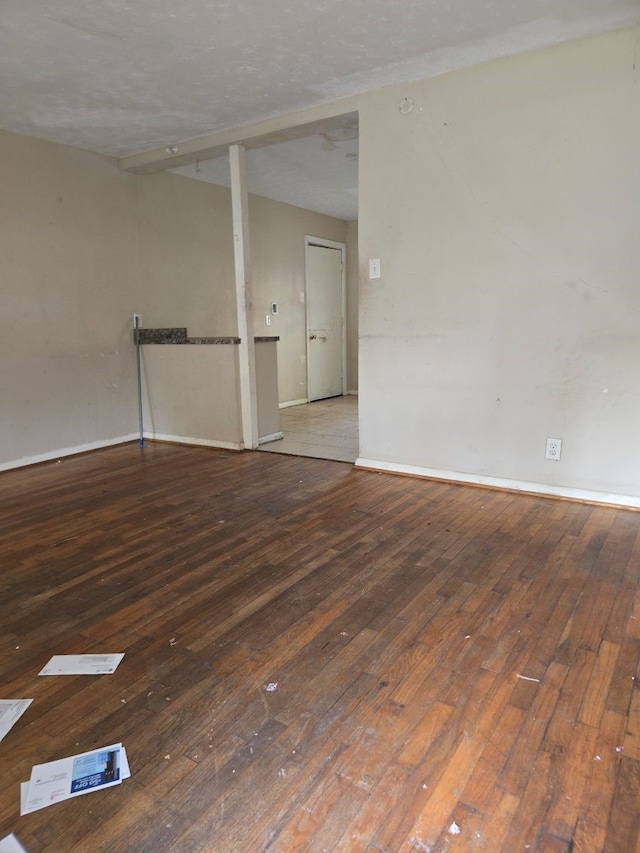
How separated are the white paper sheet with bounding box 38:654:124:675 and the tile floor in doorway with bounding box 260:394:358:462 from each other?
8.65 ft

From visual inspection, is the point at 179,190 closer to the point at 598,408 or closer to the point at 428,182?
the point at 428,182

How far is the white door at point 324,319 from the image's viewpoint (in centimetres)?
733

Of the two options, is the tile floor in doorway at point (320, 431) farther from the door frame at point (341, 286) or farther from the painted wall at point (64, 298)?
the painted wall at point (64, 298)

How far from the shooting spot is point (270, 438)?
490cm

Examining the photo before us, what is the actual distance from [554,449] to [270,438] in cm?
249

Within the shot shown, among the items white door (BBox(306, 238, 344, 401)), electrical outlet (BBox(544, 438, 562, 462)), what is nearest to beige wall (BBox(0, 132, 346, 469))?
white door (BBox(306, 238, 344, 401))

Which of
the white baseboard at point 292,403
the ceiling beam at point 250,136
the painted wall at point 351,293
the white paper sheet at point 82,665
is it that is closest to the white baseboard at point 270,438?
the white baseboard at point 292,403

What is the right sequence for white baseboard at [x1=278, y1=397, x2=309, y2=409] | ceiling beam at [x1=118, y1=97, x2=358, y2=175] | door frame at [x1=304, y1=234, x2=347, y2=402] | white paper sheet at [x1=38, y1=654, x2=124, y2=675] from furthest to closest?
door frame at [x1=304, y1=234, x2=347, y2=402], white baseboard at [x1=278, y1=397, x2=309, y2=409], ceiling beam at [x1=118, y1=97, x2=358, y2=175], white paper sheet at [x1=38, y1=654, x2=124, y2=675]

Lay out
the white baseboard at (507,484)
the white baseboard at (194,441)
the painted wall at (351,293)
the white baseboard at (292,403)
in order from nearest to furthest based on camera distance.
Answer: the white baseboard at (507,484), the white baseboard at (194,441), the white baseboard at (292,403), the painted wall at (351,293)

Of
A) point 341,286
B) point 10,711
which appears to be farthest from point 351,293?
point 10,711

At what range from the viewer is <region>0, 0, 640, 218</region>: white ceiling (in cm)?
249

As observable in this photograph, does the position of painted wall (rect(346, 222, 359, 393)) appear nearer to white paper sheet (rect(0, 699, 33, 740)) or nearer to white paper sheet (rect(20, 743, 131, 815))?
white paper sheet (rect(0, 699, 33, 740))

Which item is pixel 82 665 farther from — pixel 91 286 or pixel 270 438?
pixel 91 286

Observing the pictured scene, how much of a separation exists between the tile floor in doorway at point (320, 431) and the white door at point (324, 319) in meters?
0.43
